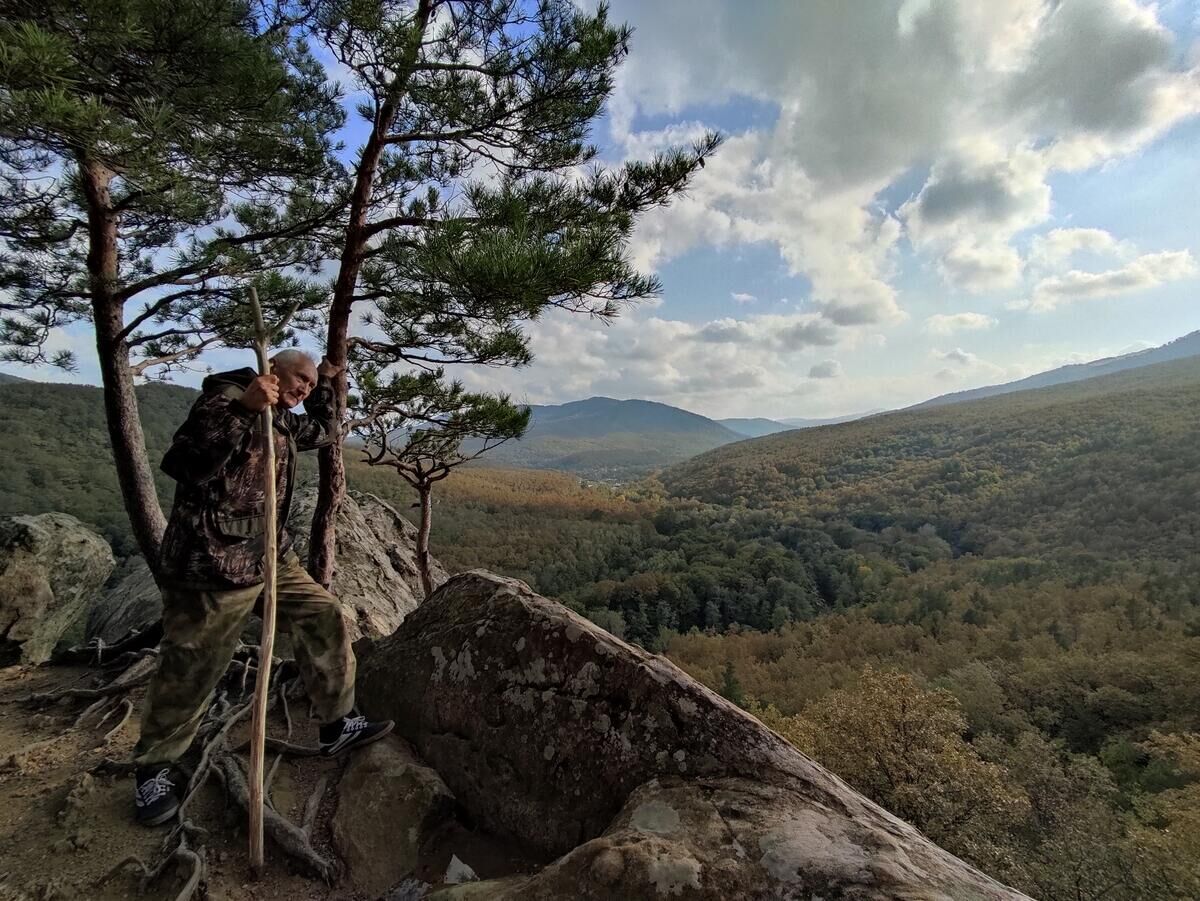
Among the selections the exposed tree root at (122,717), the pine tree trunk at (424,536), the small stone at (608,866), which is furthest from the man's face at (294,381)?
the pine tree trunk at (424,536)

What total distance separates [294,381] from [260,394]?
31 centimetres

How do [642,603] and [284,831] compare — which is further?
[642,603]

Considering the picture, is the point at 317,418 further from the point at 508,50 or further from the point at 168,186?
Answer: the point at 508,50

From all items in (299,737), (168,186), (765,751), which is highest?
(168,186)

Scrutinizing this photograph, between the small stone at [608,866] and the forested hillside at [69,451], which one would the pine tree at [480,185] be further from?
the forested hillside at [69,451]

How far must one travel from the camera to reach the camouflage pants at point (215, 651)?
2.79 m

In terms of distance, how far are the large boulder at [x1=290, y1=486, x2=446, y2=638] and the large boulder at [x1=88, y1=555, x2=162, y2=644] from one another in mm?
1716

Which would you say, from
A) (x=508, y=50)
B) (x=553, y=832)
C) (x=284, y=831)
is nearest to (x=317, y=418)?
(x=284, y=831)

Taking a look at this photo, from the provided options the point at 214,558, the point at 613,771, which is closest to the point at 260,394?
the point at 214,558

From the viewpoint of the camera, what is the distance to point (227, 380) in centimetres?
280

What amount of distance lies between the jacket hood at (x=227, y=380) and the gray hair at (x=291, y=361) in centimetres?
15

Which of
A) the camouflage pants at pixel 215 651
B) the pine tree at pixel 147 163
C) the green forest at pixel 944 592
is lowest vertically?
the green forest at pixel 944 592

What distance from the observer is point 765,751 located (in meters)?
2.49

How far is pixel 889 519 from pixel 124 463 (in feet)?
337
